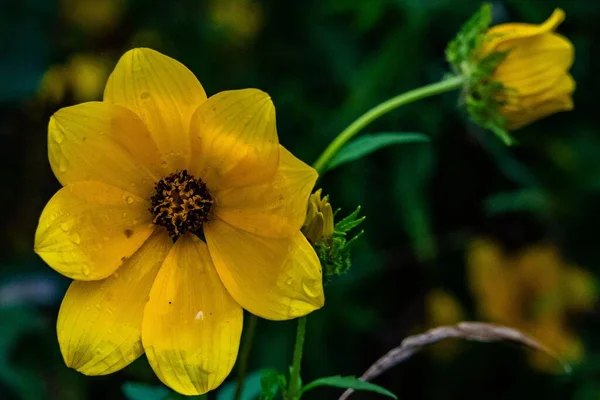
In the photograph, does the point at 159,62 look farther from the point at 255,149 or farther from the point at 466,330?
the point at 466,330

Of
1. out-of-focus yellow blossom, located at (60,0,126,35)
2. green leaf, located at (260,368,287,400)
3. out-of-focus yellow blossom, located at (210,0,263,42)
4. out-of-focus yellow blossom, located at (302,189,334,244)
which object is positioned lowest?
out-of-focus yellow blossom, located at (60,0,126,35)

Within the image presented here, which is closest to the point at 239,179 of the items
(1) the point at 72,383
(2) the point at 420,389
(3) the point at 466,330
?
(3) the point at 466,330

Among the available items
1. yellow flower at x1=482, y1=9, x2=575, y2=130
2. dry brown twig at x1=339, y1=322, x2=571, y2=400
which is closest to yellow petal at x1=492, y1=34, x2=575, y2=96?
yellow flower at x1=482, y1=9, x2=575, y2=130

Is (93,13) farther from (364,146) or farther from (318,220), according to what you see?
(318,220)

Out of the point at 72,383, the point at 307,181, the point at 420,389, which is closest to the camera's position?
the point at 307,181

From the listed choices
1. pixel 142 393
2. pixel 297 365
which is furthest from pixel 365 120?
pixel 142 393

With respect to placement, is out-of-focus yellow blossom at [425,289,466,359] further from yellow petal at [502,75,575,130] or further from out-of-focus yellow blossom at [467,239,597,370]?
yellow petal at [502,75,575,130]
